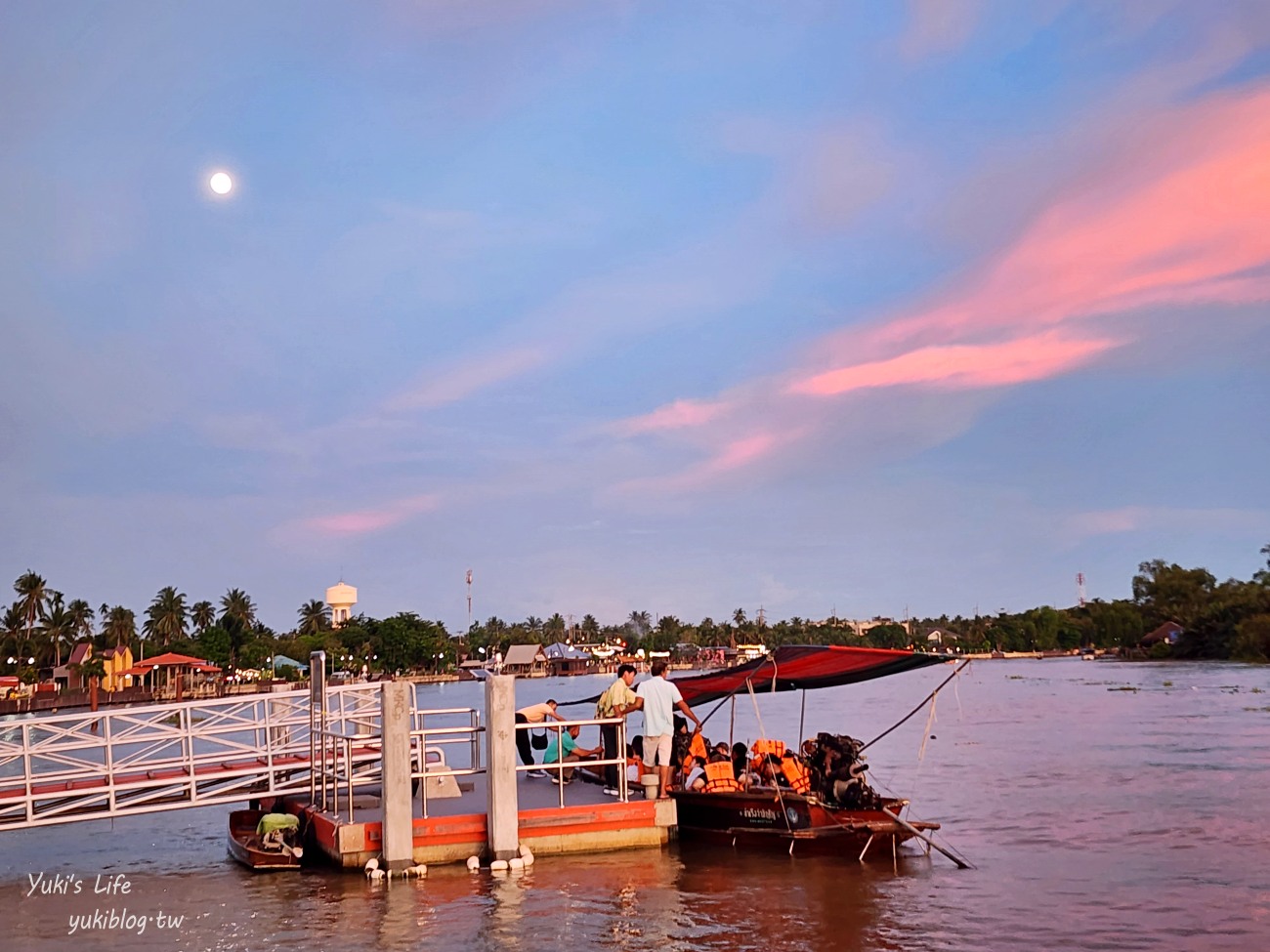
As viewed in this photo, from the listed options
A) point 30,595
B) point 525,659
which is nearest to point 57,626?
point 30,595

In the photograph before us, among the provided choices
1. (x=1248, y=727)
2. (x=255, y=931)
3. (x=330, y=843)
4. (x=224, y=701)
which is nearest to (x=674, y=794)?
(x=330, y=843)

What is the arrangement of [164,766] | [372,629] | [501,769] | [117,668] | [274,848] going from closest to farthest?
[501,769] < [274,848] < [164,766] < [117,668] < [372,629]

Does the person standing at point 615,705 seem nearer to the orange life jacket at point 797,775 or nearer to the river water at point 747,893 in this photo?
the river water at point 747,893

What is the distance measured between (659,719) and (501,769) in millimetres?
2975

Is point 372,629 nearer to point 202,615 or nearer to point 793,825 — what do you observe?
point 202,615

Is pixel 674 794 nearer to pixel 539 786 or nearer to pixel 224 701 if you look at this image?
pixel 539 786

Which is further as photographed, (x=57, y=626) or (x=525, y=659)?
(x=525, y=659)

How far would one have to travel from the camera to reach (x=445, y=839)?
15.5m

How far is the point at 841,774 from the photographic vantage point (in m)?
16.4

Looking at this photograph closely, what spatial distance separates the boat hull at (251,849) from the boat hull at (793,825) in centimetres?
612

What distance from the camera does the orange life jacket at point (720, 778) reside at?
1770 cm

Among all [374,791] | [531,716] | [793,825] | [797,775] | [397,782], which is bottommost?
[793,825]

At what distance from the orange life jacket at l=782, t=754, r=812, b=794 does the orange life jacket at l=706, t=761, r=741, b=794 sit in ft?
3.82

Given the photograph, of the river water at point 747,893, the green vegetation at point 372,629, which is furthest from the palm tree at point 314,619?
the river water at point 747,893
